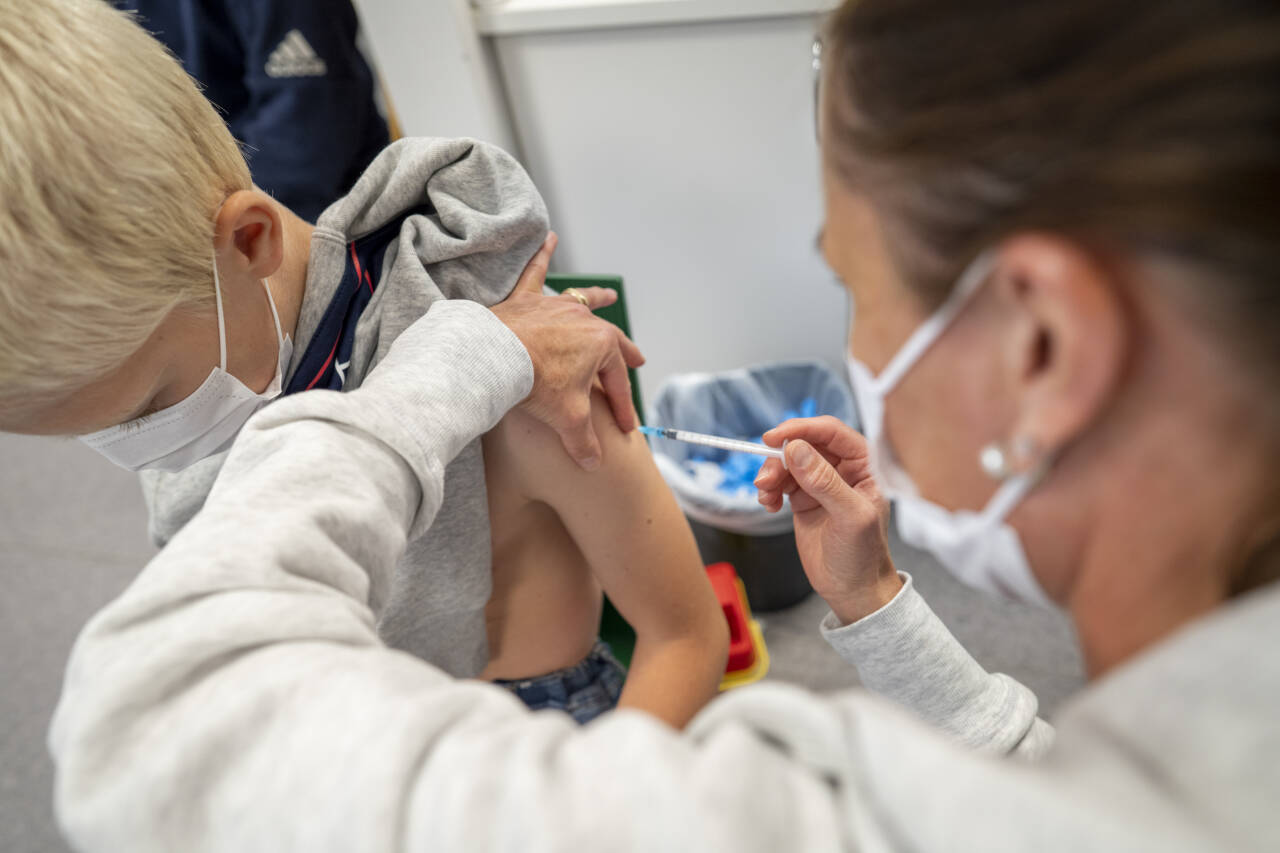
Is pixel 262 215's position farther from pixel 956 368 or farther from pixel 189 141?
pixel 956 368

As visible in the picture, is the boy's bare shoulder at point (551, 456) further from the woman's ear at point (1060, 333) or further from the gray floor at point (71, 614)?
the gray floor at point (71, 614)

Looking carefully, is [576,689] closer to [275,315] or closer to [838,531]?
[838,531]

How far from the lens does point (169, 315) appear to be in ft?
2.35

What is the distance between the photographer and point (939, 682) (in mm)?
731

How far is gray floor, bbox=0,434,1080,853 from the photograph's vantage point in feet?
5.40

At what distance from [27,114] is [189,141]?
0.41 ft

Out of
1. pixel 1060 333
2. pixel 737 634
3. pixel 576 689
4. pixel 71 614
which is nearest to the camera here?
pixel 1060 333

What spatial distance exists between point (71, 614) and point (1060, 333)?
252cm

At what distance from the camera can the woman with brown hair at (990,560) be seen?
34 centimetres

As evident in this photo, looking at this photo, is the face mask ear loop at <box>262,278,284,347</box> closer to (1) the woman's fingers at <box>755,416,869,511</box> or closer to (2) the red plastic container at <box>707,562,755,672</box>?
(1) the woman's fingers at <box>755,416,869,511</box>

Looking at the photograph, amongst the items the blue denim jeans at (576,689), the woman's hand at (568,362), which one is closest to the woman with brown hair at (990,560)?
the woman's hand at (568,362)

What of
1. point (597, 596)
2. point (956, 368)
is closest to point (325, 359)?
point (597, 596)

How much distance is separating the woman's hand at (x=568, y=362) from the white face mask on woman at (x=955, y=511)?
1.10ft

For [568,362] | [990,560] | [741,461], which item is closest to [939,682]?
[990,560]
